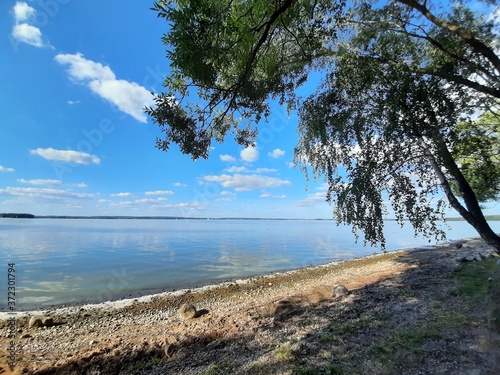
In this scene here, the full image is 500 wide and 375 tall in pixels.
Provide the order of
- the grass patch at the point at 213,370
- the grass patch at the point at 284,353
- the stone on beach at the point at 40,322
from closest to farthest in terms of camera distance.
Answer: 1. the grass patch at the point at 213,370
2. the grass patch at the point at 284,353
3. the stone on beach at the point at 40,322

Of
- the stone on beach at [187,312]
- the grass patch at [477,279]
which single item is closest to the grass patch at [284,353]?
the stone on beach at [187,312]

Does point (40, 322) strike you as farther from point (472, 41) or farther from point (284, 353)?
Result: point (472, 41)

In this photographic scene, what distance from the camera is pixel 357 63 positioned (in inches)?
242

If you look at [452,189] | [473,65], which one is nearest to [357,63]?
[473,65]

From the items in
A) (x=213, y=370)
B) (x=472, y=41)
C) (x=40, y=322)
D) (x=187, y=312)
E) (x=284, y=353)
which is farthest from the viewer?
(x=187, y=312)

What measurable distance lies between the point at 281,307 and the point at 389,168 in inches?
188

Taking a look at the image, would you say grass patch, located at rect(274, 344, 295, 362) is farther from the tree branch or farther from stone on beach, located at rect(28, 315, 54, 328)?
stone on beach, located at rect(28, 315, 54, 328)

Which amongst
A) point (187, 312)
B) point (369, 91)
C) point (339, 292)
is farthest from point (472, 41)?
point (187, 312)

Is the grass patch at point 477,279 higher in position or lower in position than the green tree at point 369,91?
lower

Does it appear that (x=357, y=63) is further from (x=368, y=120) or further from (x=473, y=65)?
(x=473, y=65)

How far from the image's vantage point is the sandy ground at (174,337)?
4836 millimetres

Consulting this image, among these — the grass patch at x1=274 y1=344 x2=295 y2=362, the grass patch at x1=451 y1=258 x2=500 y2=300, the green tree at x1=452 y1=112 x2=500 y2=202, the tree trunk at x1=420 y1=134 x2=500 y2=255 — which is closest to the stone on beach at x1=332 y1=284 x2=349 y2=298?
the grass patch at x1=451 y1=258 x2=500 y2=300

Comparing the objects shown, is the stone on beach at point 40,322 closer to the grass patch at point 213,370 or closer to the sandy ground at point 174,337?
the sandy ground at point 174,337

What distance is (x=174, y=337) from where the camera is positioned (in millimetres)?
6668
